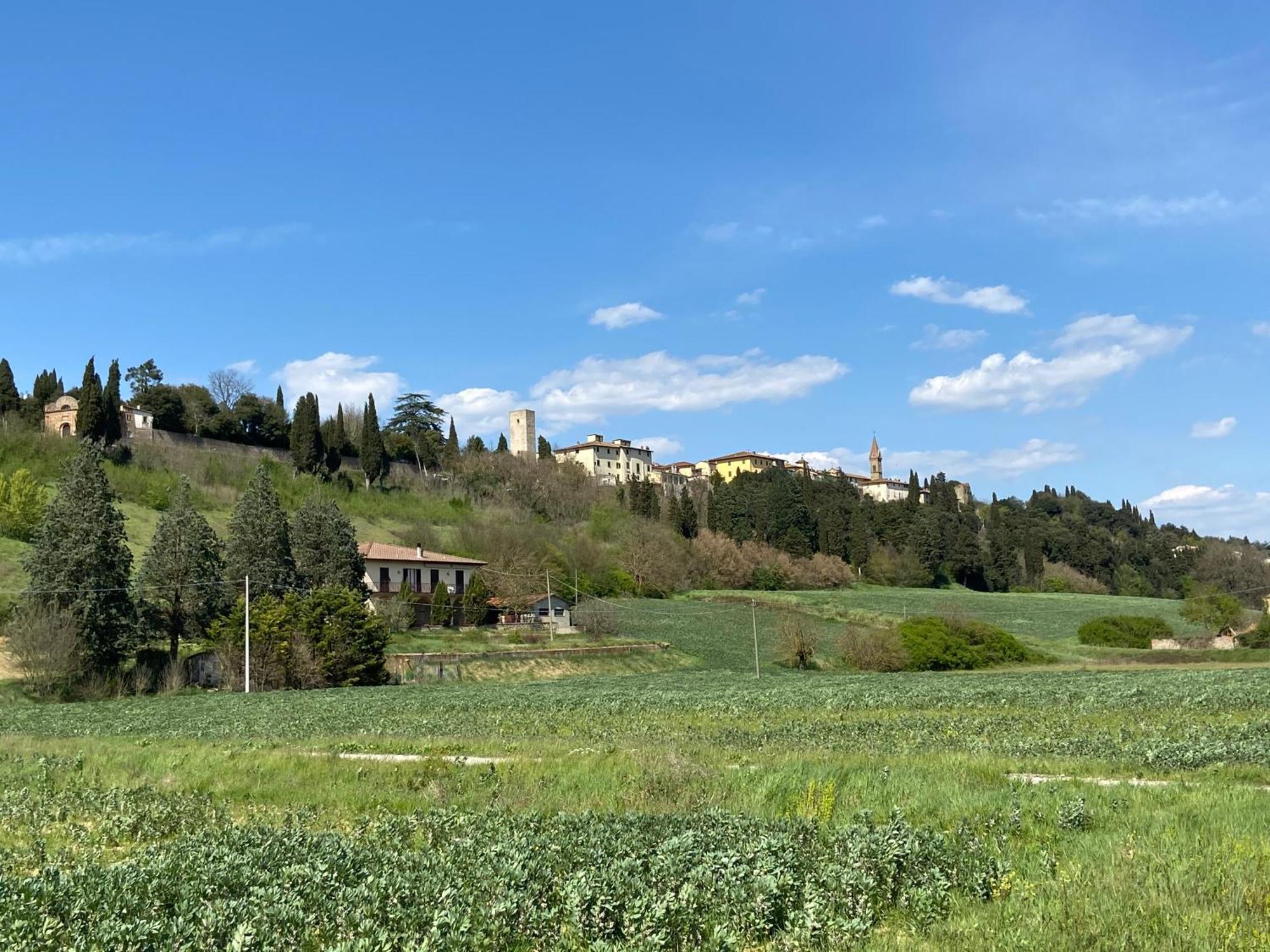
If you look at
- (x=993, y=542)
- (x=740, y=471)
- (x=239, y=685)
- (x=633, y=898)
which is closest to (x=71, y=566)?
(x=239, y=685)

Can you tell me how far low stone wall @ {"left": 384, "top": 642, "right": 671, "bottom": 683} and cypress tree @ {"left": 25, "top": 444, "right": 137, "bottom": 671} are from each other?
534 inches

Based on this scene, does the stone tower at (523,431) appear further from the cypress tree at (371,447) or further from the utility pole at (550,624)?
the utility pole at (550,624)

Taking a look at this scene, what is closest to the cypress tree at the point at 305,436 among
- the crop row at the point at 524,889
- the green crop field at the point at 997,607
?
the green crop field at the point at 997,607

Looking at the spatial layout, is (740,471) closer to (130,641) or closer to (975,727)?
(130,641)

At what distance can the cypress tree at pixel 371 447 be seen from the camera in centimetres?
11262

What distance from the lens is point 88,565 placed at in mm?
49500

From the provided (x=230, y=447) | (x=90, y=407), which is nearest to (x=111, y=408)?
(x=90, y=407)

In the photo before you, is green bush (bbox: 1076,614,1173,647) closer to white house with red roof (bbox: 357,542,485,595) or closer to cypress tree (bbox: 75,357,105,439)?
white house with red roof (bbox: 357,542,485,595)

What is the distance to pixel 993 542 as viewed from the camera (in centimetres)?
14412

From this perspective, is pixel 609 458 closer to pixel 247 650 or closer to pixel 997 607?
pixel 997 607

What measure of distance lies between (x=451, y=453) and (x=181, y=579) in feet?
244

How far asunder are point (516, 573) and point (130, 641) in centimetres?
4101

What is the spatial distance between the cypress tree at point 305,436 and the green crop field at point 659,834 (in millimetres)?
86040

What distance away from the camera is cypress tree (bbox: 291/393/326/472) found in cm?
10888
